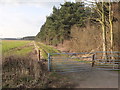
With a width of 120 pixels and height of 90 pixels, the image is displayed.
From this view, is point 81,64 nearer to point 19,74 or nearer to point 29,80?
point 29,80

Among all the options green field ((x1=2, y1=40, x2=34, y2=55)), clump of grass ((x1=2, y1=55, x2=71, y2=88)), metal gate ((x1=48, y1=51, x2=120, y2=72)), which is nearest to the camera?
clump of grass ((x1=2, y1=55, x2=71, y2=88))

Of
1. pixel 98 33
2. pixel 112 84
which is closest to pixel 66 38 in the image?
pixel 98 33

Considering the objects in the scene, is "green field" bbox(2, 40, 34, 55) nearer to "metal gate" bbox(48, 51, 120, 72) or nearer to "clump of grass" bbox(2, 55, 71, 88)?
"clump of grass" bbox(2, 55, 71, 88)

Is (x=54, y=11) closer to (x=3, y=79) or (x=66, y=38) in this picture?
(x=66, y=38)

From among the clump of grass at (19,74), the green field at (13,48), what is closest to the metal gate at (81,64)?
the clump of grass at (19,74)

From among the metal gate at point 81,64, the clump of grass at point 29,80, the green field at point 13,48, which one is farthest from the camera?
the green field at point 13,48

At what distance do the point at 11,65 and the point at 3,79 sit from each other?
1692 mm

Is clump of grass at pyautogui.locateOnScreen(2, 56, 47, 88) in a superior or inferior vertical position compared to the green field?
inferior

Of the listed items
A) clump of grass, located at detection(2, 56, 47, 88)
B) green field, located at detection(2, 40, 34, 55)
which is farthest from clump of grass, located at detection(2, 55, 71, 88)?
green field, located at detection(2, 40, 34, 55)

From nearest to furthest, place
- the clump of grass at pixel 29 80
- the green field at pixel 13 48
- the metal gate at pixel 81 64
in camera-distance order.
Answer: the clump of grass at pixel 29 80 < the metal gate at pixel 81 64 < the green field at pixel 13 48

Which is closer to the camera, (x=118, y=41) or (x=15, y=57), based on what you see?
(x=15, y=57)

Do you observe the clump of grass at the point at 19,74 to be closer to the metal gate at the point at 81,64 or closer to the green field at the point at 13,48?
the metal gate at the point at 81,64

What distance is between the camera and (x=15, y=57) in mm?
7883

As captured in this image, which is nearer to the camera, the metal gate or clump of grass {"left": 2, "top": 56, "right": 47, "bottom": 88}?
clump of grass {"left": 2, "top": 56, "right": 47, "bottom": 88}
